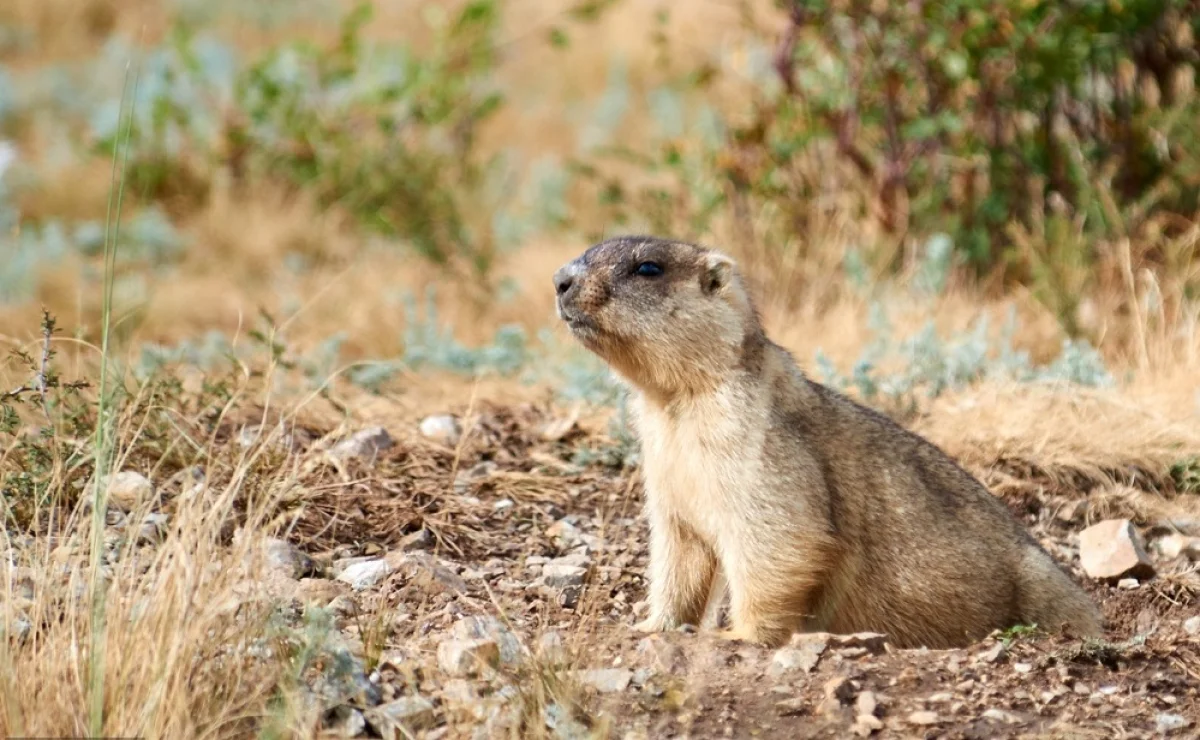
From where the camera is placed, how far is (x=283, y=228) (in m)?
10.4

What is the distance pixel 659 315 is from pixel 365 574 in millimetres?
1212

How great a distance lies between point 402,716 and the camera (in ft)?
12.3

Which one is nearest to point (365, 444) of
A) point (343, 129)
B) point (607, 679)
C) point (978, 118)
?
point (607, 679)

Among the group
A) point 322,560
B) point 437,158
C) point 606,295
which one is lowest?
point 322,560

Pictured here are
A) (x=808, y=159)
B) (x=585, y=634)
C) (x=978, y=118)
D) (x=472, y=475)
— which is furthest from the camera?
(x=808, y=159)

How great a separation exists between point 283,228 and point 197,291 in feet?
3.75

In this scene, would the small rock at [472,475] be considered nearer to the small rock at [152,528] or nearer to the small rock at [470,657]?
the small rock at [152,528]

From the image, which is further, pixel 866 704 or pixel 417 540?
pixel 417 540

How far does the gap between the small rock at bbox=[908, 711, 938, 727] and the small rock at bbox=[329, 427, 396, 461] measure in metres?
2.41

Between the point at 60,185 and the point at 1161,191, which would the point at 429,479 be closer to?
the point at 1161,191

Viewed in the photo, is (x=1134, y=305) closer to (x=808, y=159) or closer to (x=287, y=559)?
(x=808, y=159)

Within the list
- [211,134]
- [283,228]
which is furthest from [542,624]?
[211,134]

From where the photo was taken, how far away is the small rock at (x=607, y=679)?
3949mm

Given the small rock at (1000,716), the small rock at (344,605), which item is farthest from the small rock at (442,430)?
the small rock at (1000,716)
